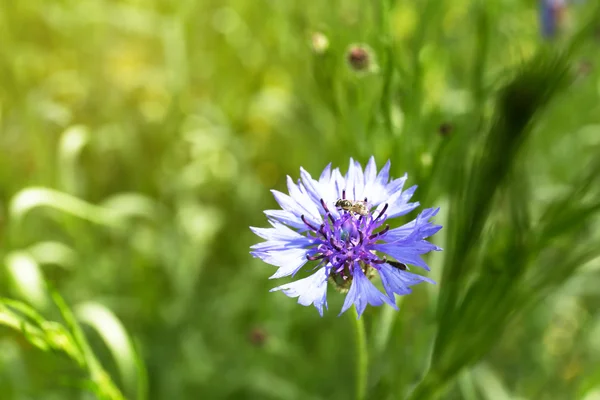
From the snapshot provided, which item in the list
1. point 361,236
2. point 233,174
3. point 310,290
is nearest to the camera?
point 310,290

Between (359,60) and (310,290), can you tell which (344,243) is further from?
(359,60)

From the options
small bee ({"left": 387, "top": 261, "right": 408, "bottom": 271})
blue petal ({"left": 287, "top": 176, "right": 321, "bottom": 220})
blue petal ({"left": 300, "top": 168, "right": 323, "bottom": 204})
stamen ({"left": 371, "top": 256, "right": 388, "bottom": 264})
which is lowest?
small bee ({"left": 387, "top": 261, "right": 408, "bottom": 271})

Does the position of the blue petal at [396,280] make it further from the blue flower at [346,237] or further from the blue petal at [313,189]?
the blue petal at [313,189]

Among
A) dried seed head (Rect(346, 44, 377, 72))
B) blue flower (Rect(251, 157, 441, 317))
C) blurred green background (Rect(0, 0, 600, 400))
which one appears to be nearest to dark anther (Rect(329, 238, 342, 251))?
blue flower (Rect(251, 157, 441, 317))

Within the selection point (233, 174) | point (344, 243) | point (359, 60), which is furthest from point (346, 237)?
point (233, 174)

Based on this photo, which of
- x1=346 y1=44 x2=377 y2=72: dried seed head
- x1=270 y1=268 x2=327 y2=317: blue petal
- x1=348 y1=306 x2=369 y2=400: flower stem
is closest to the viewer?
x1=270 y1=268 x2=327 y2=317: blue petal

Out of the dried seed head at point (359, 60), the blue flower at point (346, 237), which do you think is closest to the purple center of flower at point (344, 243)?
the blue flower at point (346, 237)

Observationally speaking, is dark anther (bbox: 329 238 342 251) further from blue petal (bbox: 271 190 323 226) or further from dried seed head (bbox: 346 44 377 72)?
dried seed head (bbox: 346 44 377 72)

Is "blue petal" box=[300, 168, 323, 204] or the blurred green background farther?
the blurred green background
